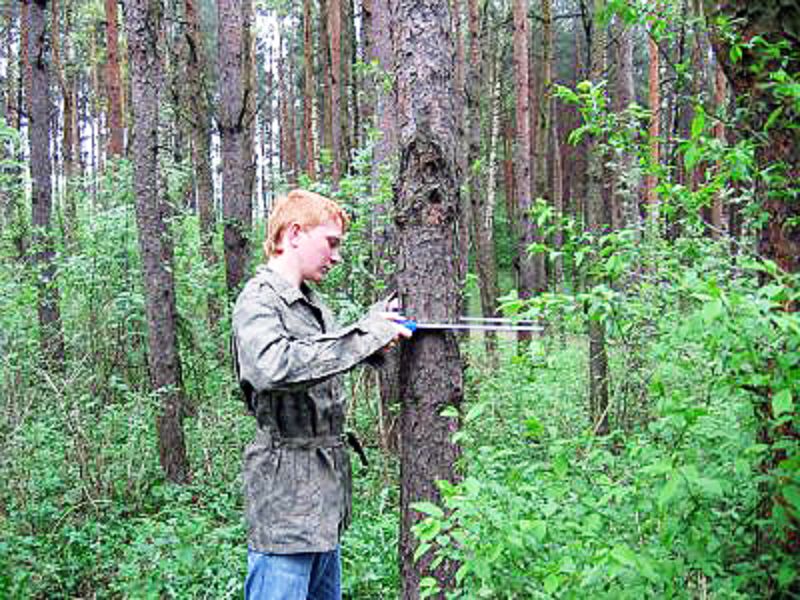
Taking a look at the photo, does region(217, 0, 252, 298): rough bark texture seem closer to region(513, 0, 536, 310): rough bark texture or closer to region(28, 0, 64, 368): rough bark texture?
region(28, 0, 64, 368): rough bark texture

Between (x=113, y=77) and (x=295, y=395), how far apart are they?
530 inches

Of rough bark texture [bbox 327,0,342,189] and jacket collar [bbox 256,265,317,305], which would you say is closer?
jacket collar [bbox 256,265,317,305]

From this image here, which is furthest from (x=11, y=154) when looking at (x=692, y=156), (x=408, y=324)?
(x=692, y=156)

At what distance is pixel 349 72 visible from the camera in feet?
63.2

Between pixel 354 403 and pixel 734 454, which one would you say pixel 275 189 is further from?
pixel 734 454

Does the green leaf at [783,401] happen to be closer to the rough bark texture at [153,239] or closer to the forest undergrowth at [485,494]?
the forest undergrowth at [485,494]

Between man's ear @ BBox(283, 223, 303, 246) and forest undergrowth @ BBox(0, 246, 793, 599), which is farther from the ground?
man's ear @ BBox(283, 223, 303, 246)

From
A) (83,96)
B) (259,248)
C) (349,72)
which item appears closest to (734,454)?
(259,248)

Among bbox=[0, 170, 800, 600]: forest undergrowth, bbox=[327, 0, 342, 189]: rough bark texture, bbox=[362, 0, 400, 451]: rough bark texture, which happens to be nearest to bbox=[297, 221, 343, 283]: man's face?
bbox=[0, 170, 800, 600]: forest undergrowth

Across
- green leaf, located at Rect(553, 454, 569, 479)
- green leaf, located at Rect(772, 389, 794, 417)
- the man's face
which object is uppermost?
the man's face

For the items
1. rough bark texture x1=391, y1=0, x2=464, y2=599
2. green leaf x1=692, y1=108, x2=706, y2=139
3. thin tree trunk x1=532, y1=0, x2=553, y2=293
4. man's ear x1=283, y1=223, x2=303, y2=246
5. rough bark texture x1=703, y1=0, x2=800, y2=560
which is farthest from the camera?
thin tree trunk x1=532, y1=0, x2=553, y2=293

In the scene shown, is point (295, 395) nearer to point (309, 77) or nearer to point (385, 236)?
point (385, 236)

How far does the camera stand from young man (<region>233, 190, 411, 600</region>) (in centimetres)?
278

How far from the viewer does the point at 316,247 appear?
306cm
